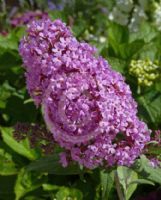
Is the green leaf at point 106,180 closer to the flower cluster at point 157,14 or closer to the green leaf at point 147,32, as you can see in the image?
the green leaf at point 147,32

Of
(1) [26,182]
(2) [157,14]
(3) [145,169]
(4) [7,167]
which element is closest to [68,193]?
(1) [26,182]

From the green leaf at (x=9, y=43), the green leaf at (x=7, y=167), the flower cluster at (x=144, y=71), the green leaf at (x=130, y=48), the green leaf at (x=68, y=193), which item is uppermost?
the green leaf at (x=9, y=43)

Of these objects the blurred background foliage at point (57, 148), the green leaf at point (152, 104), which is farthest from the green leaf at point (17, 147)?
the green leaf at point (152, 104)

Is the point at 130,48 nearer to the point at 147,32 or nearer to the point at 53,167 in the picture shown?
the point at 147,32

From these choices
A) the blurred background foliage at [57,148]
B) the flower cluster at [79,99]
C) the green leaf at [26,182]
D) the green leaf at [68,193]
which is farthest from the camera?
the green leaf at [26,182]

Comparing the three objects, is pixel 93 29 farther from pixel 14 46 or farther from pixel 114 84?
pixel 114 84

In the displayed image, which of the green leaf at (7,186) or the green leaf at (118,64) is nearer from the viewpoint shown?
the green leaf at (7,186)

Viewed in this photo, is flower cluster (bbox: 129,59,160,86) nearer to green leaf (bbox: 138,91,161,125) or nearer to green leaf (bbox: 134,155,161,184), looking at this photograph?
green leaf (bbox: 138,91,161,125)
